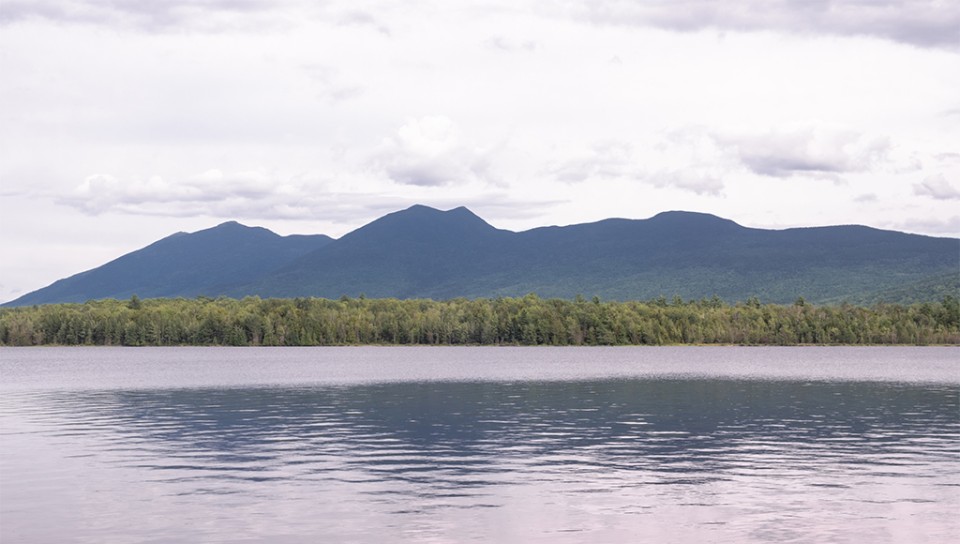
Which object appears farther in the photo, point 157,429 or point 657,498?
point 157,429

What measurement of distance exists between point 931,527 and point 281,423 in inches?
1700

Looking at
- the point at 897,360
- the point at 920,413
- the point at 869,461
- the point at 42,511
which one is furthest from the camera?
the point at 897,360

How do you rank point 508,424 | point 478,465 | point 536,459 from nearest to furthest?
point 478,465, point 536,459, point 508,424

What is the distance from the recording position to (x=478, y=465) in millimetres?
48688

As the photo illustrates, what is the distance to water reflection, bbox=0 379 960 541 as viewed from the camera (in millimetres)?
36406

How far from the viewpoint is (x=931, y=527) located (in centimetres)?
3503

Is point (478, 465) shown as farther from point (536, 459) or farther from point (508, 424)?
point (508, 424)

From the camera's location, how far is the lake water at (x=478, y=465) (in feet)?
115

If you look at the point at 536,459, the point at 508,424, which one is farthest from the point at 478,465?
the point at 508,424

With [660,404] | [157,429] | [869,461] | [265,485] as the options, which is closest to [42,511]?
[265,485]

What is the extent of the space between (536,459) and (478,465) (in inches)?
133

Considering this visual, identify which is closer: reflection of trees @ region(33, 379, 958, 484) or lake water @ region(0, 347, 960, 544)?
lake water @ region(0, 347, 960, 544)

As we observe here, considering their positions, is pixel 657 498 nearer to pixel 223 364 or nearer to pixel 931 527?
pixel 931 527

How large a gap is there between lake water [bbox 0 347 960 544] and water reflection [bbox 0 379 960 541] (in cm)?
16
